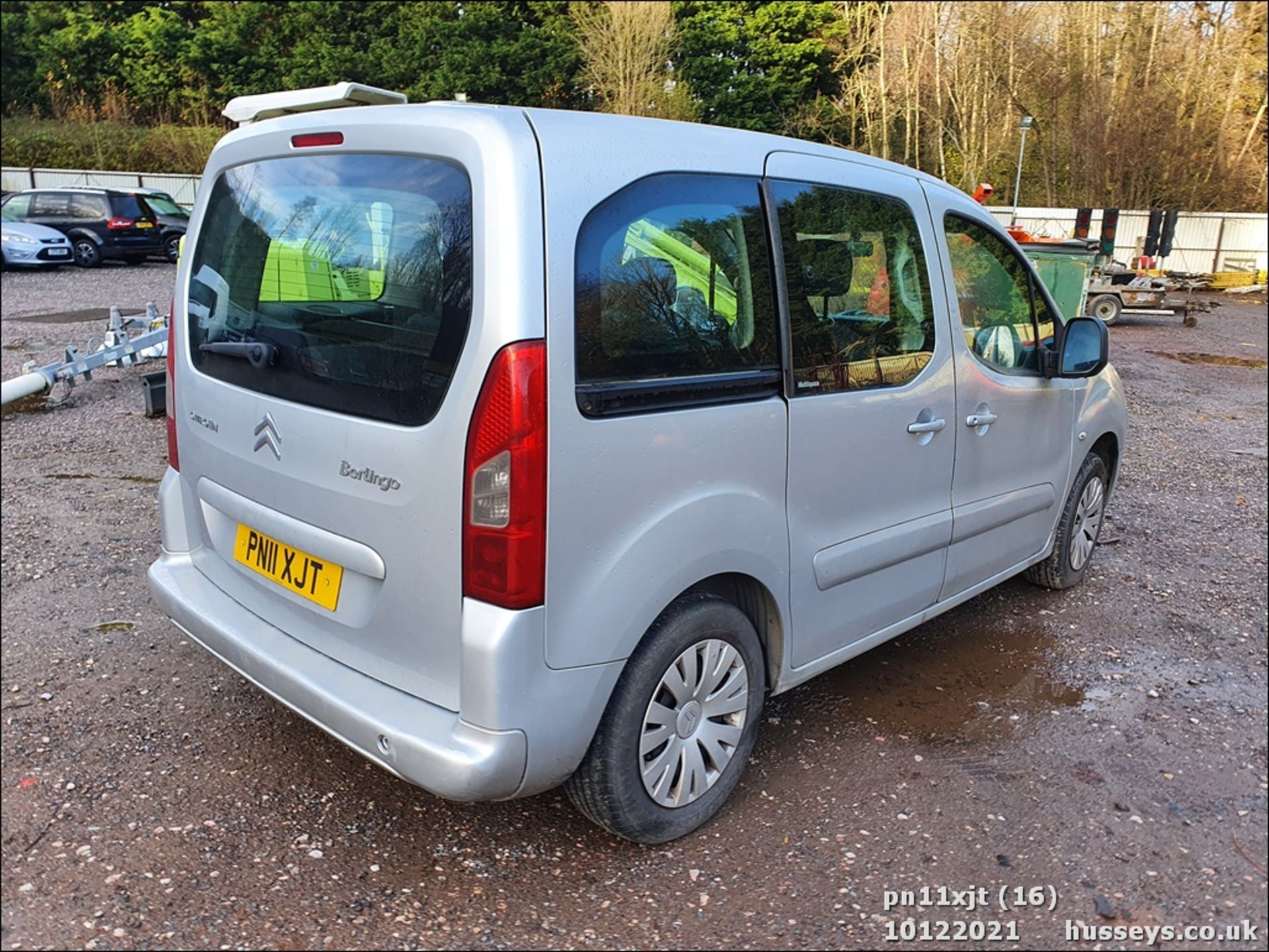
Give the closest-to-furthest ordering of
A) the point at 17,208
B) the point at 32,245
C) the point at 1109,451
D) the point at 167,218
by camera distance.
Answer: the point at 1109,451 → the point at 32,245 → the point at 17,208 → the point at 167,218

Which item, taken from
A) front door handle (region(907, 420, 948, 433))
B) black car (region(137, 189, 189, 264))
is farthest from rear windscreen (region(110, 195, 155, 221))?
front door handle (region(907, 420, 948, 433))

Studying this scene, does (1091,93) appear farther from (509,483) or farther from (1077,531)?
(509,483)

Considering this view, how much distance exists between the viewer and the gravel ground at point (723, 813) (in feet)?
8.05

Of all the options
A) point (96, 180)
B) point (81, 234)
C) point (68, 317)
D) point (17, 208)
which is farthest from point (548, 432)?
point (96, 180)

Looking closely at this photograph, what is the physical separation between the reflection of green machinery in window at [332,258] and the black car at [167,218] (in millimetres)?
21686

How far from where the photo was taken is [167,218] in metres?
23.2

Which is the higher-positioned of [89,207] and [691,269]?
[691,269]

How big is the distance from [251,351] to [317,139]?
0.60m

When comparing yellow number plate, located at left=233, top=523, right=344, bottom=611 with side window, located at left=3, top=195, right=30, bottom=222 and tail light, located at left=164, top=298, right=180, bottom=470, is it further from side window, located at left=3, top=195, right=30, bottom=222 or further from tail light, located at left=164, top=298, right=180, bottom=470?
side window, located at left=3, top=195, right=30, bottom=222

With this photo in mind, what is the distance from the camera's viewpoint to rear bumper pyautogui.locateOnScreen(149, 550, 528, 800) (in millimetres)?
2248

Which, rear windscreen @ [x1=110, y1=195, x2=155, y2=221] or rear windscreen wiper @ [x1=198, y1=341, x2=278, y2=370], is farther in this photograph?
rear windscreen @ [x1=110, y1=195, x2=155, y2=221]

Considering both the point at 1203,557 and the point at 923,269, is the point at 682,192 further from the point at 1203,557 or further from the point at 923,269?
the point at 1203,557

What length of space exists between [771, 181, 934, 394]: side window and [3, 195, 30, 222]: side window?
23.2 meters

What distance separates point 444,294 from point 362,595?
782 mm
